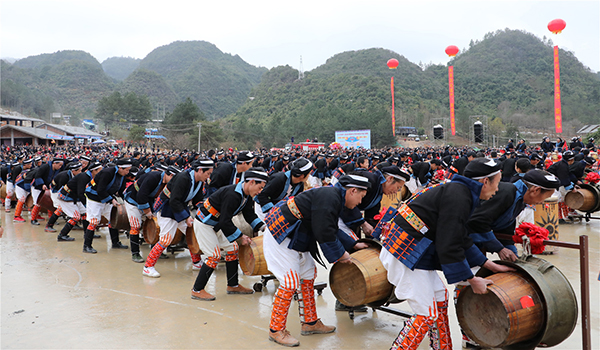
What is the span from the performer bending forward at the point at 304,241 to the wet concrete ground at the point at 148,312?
237 millimetres

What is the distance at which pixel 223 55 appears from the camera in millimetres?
176625

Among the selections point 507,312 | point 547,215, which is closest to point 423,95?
point 547,215

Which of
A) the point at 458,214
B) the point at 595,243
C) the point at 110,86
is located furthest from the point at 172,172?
the point at 110,86

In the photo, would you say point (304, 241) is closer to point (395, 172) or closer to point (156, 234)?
point (395, 172)

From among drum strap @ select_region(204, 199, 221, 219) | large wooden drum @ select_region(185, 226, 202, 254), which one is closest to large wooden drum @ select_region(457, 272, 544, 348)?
drum strap @ select_region(204, 199, 221, 219)

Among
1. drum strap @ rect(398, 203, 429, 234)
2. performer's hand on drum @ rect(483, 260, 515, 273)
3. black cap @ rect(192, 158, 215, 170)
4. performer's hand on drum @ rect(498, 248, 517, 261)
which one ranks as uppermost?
black cap @ rect(192, 158, 215, 170)

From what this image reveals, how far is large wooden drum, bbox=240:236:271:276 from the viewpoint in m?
4.71

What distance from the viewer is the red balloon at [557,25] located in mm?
23656

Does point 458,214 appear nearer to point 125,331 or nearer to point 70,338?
point 125,331

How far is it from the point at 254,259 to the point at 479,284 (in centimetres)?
262

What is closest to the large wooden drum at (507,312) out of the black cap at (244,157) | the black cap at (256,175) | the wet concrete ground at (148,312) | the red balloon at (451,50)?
the wet concrete ground at (148,312)

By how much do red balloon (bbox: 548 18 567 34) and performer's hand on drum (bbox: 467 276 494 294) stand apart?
27.0 metres

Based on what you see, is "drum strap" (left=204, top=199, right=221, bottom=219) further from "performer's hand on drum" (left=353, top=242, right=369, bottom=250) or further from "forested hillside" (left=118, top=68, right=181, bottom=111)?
"forested hillside" (left=118, top=68, right=181, bottom=111)

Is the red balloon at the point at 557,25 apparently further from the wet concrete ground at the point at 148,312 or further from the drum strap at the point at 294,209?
the drum strap at the point at 294,209
